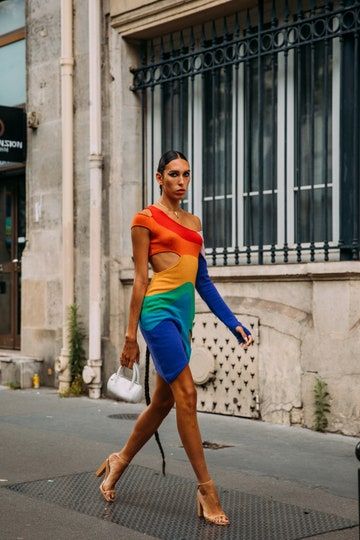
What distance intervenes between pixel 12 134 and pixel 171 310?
286 inches

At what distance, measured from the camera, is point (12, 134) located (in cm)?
1221

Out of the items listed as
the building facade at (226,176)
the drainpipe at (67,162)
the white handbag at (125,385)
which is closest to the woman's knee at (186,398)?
the white handbag at (125,385)

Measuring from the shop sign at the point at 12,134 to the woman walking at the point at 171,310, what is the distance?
6.80 m

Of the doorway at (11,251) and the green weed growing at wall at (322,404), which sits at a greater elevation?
the doorway at (11,251)

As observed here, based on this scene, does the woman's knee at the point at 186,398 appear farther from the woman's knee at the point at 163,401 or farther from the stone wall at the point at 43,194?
the stone wall at the point at 43,194

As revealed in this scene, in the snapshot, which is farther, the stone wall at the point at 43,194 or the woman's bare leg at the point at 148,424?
the stone wall at the point at 43,194

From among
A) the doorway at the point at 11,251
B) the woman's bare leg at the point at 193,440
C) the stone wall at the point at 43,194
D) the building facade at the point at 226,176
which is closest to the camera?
the woman's bare leg at the point at 193,440

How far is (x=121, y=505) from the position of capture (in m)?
5.77

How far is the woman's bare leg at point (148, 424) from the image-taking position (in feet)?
18.6

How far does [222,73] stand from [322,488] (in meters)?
5.20

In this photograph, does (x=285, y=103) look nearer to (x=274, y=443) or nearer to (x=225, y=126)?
(x=225, y=126)

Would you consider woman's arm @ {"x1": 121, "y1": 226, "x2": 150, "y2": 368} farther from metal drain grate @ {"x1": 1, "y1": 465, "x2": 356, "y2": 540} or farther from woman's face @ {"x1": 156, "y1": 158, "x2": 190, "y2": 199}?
metal drain grate @ {"x1": 1, "y1": 465, "x2": 356, "y2": 540}

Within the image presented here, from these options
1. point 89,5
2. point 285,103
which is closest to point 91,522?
point 285,103

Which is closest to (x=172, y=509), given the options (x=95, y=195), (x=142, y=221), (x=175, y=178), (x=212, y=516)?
(x=212, y=516)
